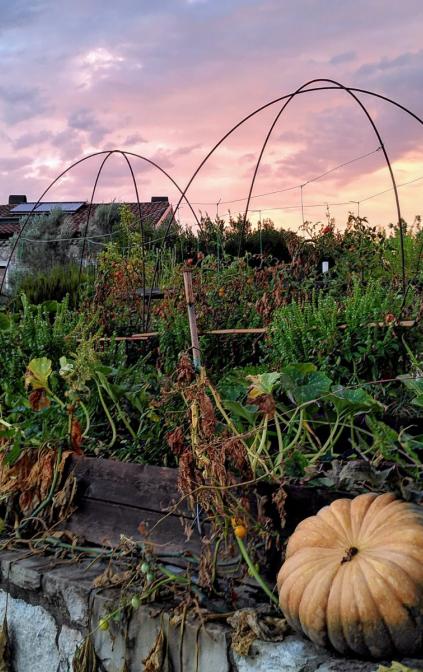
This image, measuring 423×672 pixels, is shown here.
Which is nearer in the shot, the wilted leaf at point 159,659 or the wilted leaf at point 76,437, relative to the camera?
the wilted leaf at point 159,659

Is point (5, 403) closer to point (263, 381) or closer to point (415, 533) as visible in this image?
point (263, 381)

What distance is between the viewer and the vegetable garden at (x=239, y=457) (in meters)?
1.96

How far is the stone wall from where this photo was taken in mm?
1953

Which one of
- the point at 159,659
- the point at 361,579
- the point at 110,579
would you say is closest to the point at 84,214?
the point at 110,579

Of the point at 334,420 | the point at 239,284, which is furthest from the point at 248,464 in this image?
the point at 239,284

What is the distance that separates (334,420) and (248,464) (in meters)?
A: 0.55

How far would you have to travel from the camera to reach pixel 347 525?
2033mm

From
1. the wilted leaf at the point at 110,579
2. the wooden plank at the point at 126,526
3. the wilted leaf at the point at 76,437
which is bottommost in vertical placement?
the wilted leaf at the point at 110,579

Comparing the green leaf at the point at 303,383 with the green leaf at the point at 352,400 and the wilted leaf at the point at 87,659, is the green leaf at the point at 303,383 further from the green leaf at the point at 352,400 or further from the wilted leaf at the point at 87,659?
the wilted leaf at the point at 87,659

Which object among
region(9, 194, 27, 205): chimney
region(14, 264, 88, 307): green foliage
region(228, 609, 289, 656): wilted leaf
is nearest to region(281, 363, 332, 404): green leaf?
region(228, 609, 289, 656): wilted leaf

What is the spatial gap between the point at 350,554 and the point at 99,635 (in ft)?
3.04

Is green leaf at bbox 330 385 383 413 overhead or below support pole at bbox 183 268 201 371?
below

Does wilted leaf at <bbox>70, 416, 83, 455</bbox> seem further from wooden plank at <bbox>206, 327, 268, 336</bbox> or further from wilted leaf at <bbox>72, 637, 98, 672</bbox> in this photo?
wooden plank at <bbox>206, 327, 268, 336</bbox>

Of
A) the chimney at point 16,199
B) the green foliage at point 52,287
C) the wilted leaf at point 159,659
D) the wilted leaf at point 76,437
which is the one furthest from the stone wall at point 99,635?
the chimney at point 16,199
